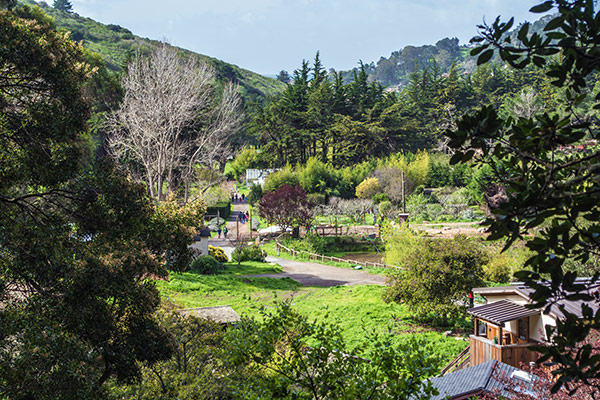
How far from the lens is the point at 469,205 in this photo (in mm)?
41781

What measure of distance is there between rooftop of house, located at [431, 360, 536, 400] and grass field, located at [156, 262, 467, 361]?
4.35 m

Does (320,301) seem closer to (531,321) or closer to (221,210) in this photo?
(531,321)

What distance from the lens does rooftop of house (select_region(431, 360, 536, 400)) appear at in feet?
26.2

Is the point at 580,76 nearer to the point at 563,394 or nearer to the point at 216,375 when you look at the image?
the point at 563,394

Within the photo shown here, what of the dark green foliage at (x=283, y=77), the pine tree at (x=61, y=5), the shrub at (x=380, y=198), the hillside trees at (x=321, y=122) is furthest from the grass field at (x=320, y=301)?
the dark green foliage at (x=283, y=77)

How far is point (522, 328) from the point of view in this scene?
11.7m

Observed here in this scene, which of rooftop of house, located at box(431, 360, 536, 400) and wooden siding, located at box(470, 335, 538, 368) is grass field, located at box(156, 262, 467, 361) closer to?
wooden siding, located at box(470, 335, 538, 368)

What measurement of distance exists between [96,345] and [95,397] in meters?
0.82

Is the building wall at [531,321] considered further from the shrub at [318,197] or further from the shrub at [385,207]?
the shrub at [318,197]

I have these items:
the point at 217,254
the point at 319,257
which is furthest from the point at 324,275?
the point at 217,254

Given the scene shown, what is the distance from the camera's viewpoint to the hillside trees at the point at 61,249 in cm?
554

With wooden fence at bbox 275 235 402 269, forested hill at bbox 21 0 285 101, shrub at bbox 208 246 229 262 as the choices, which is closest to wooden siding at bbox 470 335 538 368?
wooden fence at bbox 275 235 402 269

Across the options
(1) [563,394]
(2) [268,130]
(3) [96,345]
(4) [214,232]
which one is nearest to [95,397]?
(3) [96,345]

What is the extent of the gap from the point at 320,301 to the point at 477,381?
11.7 m
